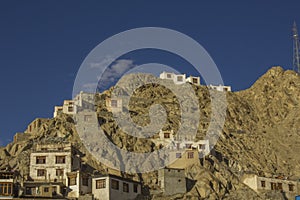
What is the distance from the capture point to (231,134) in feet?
472

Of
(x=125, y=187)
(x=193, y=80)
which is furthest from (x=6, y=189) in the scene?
(x=193, y=80)

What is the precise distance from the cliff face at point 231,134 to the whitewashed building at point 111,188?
9224 mm

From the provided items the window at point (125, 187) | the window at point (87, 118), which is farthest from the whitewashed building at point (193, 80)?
the window at point (125, 187)

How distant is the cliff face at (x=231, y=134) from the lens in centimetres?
10875

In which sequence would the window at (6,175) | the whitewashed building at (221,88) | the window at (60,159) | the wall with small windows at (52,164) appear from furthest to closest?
the whitewashed building at (221,88), the window at (60,159), the wall with small windows at (52,164), the window at (6,175)

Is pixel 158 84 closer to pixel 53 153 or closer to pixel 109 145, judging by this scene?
pixel 109 145

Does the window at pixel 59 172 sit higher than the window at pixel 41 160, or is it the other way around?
the window at pixel 41 160

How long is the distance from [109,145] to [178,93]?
1732 inches

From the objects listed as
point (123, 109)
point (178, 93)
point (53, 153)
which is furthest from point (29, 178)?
point (178, 93)

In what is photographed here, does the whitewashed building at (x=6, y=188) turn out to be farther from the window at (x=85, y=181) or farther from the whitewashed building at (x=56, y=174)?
the window at (x=85, y=181)

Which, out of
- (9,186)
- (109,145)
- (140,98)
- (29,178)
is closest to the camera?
(9,186)

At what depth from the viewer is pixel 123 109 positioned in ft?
459

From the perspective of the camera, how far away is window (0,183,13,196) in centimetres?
8888

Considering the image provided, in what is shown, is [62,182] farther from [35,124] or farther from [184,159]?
[35,124]
